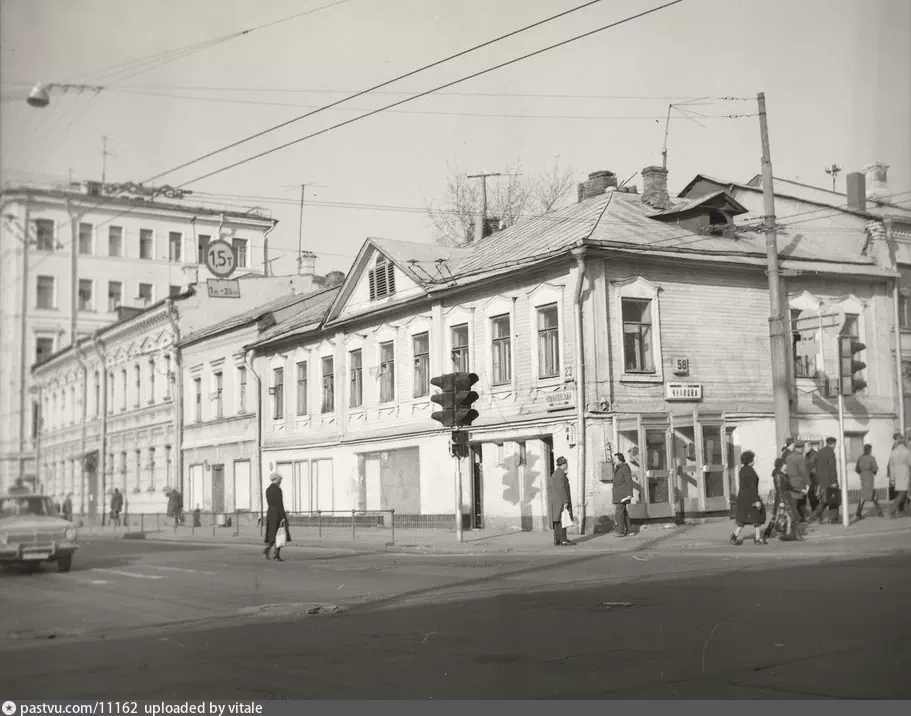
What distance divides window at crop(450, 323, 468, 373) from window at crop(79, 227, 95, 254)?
397 inches

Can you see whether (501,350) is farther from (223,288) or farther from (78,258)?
(223,288)

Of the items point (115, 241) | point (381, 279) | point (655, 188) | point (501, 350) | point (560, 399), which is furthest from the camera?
point (381, 279)

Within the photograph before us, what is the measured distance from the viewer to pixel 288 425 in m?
38.9

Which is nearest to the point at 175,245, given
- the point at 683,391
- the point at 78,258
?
the point at 78,258

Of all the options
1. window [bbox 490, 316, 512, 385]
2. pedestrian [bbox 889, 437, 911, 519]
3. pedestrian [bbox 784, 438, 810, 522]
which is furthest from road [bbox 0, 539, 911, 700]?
window [bbox 490, 316, 512, 385]

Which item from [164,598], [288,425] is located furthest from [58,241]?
[288,425]

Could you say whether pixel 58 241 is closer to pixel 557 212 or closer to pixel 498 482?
pixel 498 482

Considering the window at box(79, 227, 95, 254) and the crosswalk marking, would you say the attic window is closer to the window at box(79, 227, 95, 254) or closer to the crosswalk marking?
the window at box(79, 227, 95, 254)

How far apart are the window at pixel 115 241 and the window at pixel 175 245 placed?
4.68 feet

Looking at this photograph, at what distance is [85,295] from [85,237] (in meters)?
12.1

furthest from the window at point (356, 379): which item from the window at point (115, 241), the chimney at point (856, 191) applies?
the chimney at point (856, 191)

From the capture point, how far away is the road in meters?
7.27

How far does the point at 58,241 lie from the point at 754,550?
1301 cm

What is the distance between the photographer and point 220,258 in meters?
34.4
